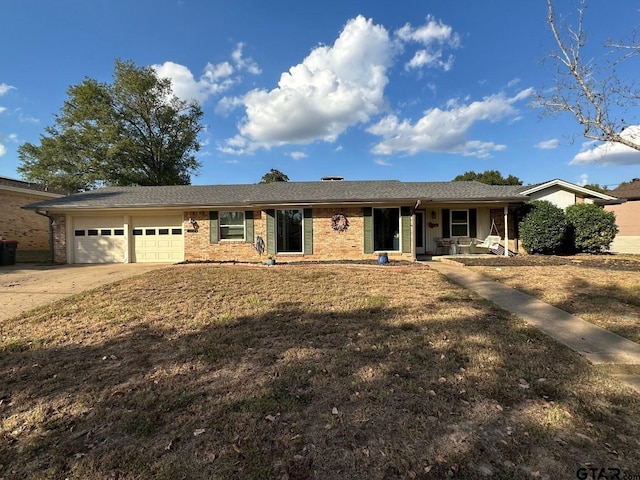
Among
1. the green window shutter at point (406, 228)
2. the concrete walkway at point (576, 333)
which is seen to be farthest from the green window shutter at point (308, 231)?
the concrete walkway at point (576, 333)

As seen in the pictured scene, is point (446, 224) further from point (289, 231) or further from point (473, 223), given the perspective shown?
point (289, 231)

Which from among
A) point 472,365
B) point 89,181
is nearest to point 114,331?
point 472,365

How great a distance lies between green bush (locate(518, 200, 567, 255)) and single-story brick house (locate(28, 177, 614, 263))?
2.06ft

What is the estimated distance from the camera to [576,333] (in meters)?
4.58

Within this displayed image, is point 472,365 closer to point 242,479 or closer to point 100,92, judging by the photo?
point 242,479

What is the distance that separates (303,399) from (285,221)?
10780mm

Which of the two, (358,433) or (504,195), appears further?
(504,195)

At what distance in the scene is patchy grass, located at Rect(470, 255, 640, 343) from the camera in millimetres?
5172

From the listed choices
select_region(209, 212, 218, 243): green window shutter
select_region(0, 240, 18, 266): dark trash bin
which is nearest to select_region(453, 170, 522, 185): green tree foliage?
select_region(209, 212, 218, 243): green window shutter

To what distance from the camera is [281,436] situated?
2.50 metres

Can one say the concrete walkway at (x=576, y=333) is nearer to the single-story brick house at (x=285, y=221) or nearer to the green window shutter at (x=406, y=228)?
the green window shutter at (x=406, y=228)

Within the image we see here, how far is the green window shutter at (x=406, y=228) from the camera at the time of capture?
12.8 metres

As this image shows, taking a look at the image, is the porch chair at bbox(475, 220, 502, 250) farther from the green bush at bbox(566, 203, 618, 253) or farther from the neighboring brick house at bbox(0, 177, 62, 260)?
the neighboring brick house at bbox(0, 177, 62, 260)

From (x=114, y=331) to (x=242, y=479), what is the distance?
385cm
